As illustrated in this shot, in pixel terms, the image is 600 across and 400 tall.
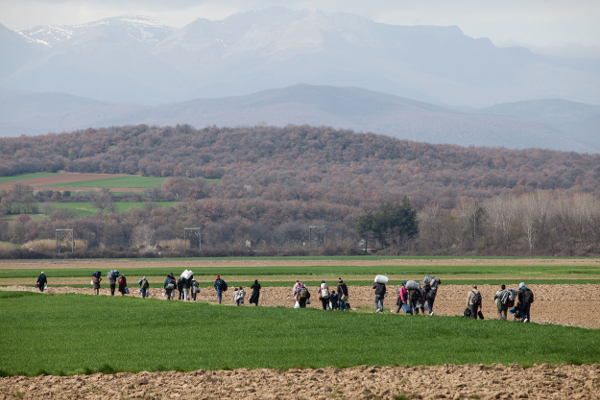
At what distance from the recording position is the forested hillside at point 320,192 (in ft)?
306

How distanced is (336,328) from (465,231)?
247ft

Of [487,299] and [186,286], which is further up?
[186,286]

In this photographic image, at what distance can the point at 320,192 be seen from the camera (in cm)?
13250

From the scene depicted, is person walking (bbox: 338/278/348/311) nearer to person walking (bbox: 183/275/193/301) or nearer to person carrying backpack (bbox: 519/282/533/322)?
person carrying backpack (bbox: 519/282/533/322)

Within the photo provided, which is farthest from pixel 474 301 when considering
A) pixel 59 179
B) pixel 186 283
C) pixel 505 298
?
pixel 59 179

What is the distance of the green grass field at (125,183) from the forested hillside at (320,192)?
5.89m

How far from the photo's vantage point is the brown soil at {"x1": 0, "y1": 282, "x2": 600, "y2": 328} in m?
30.0

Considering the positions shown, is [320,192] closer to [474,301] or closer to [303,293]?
[303,293]

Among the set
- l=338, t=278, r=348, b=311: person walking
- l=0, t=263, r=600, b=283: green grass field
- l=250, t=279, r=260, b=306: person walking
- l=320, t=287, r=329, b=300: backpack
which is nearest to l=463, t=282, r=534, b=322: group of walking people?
l=338, t=278, r=348, b=311: person walking

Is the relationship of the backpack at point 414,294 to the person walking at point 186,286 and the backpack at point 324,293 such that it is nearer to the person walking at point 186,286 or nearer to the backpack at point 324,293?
the backpack at point 324,293

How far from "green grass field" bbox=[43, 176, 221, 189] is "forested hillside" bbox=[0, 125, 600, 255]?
232 inches

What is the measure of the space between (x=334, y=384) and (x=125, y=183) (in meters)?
131

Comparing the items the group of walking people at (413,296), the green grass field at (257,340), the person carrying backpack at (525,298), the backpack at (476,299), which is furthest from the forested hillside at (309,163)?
the green grass field at (257,340)

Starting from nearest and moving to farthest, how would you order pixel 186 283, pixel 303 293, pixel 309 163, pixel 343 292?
1. pixel 343 292
2. pixel 303 293
3. pixel 186 283
4. pixel 309 163
